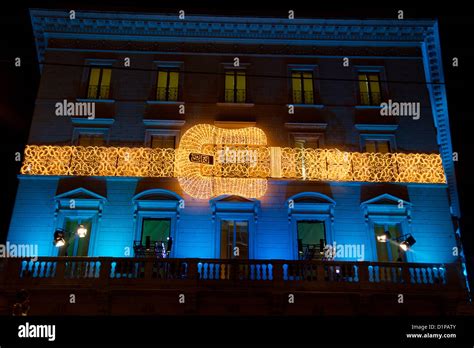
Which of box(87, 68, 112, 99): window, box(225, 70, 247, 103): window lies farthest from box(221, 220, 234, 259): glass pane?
box(87, 68, 112, 99): window

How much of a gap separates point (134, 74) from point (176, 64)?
80.6 inches

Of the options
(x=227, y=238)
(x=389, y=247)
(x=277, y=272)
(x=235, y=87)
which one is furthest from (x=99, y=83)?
(x=389, y=247)

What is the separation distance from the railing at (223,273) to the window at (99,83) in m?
8.12

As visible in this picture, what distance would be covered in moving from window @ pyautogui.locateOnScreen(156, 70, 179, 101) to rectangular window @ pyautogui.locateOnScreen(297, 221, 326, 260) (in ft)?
27.1

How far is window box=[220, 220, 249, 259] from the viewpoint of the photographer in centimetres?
1862

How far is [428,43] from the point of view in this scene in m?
22.0

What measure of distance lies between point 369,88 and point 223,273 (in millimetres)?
11369

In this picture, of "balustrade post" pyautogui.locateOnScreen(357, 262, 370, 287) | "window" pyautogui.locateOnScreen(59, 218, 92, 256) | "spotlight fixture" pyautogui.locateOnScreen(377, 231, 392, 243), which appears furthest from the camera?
"window" pyautogui.locateOnScreen(59, 218, 92, 256)

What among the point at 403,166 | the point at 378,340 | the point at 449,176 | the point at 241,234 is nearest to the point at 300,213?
the point at 241,234

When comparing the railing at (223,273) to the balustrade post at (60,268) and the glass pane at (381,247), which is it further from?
the glass pane at (381,247)

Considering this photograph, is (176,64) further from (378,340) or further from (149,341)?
(378,340)

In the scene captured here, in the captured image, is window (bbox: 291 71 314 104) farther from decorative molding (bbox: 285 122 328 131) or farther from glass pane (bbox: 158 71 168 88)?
glass pane (bbox: 158 71 168 88)

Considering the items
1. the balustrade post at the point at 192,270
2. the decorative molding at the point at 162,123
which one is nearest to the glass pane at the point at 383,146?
the decorative molding at the point at 162,123

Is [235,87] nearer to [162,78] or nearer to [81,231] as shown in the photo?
[162,78]
